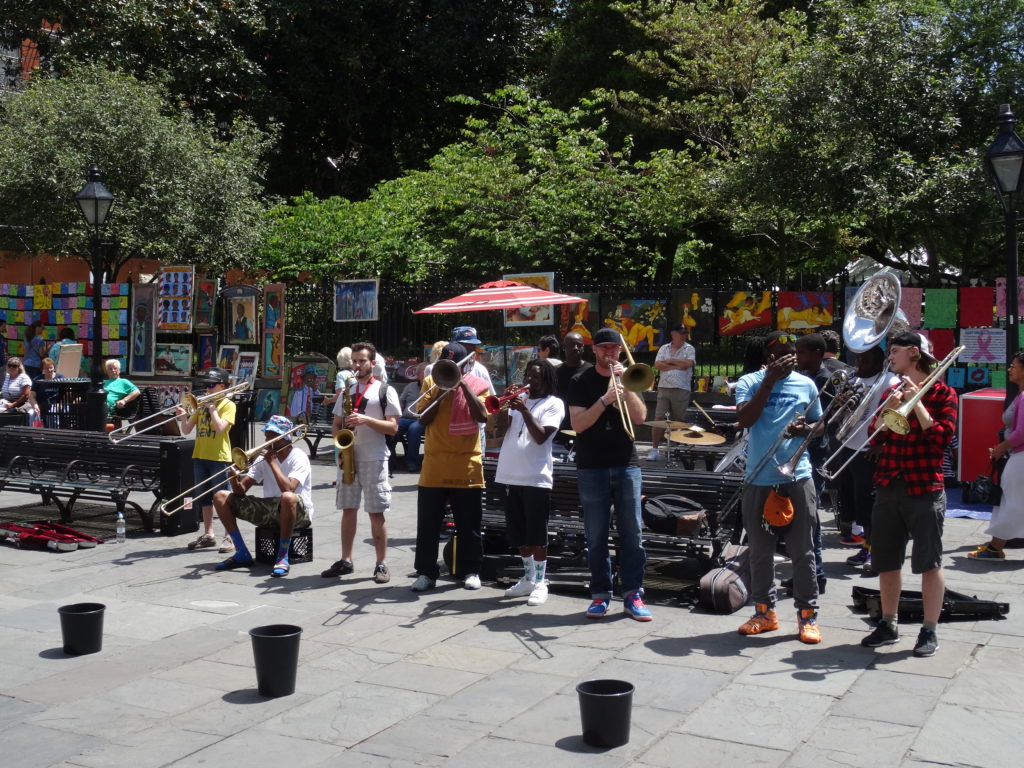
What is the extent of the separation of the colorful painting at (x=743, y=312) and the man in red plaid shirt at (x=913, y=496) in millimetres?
8420

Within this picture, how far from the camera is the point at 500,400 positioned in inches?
283

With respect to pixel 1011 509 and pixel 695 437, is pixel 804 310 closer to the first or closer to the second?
pixel 695 437

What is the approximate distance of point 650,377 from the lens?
21.1ft

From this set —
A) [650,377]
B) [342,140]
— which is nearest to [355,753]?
[650,377]

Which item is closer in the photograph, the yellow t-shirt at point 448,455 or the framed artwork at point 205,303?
the yellow t-shirt at point 448,455

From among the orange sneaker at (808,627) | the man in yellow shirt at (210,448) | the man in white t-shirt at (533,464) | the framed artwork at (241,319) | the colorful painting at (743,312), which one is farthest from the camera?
the framed artwork at (241,319)

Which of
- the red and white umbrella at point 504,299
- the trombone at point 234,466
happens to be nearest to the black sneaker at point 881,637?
the trombone at point 234,466

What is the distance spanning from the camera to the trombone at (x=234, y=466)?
823 centimetres

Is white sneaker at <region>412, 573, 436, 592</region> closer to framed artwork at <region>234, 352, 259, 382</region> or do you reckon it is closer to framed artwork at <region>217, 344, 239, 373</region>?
framed artwork at <region>234, 352, 259, 382</region>

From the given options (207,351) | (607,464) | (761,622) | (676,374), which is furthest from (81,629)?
(207,351)

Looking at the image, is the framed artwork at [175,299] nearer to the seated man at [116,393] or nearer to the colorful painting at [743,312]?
the seated man at [116,393]

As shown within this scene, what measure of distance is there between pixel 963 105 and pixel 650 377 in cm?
1019

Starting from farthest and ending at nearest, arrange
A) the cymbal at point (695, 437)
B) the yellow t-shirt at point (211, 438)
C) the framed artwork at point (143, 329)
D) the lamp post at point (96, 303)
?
the framed artwork at point (143, 329) → the lamp post at point (96, 303) → the cymbal at point (695, 437) → the yellow t-shirt at point (211, 438)

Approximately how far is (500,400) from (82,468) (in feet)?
17.1
